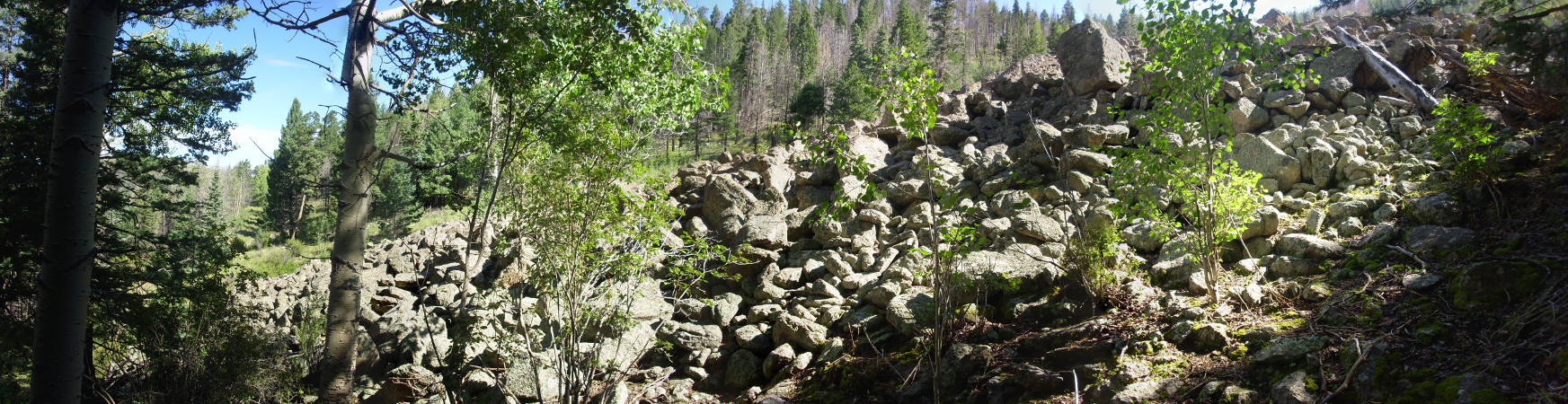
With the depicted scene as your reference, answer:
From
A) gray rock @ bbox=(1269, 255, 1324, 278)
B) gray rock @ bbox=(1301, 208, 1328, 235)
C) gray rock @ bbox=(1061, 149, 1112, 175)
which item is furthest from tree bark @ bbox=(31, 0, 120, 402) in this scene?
gray rock @ bbox=(1061, 149, 1112, 175)

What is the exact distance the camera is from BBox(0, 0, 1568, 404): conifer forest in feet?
13.5

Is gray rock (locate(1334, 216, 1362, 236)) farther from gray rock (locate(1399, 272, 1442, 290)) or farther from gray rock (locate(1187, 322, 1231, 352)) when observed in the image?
gray rock (locate(1187, 322, 1231, 352))

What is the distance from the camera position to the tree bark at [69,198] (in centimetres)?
330

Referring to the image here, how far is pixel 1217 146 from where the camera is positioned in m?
5.76

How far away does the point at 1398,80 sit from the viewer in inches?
473

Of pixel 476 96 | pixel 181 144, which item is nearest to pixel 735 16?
pixel 181 144

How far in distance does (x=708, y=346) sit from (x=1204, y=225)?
6.05m

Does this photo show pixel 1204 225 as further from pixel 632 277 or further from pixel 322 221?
pixel 322 221

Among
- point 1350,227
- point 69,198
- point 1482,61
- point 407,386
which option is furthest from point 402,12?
point 1482,61

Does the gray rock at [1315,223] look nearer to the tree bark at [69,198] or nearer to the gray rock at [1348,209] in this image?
the gray rock at [1348,209]

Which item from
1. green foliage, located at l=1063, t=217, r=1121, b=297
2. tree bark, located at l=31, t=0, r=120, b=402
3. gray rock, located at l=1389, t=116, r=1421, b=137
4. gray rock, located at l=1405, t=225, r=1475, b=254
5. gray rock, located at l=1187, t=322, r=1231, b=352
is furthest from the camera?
gray rock, located at l=1389, t=116, r=1421, b=137

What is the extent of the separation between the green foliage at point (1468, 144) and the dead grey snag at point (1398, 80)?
5.20 metres

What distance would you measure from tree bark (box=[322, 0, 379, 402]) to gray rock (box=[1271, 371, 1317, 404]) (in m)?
6.65

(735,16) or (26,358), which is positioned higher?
(735,16)
